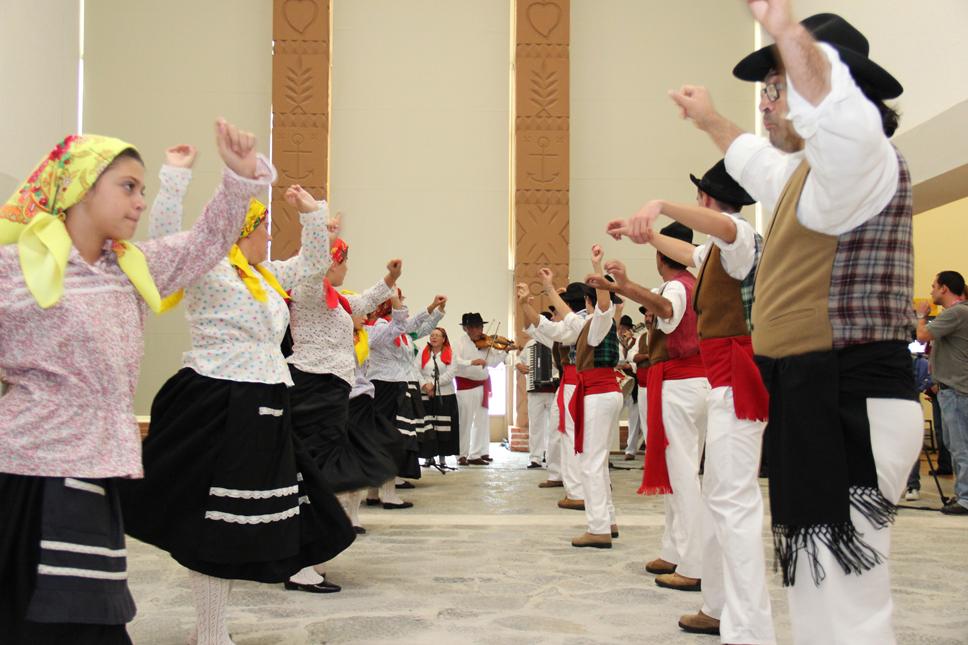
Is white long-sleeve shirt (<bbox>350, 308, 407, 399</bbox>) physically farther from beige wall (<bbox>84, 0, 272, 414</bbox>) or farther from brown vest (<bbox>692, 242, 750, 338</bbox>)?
beige wall (<bbox>84, 0, 272, 414</bbox>)

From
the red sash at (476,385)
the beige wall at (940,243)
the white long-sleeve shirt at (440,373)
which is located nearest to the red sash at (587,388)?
the white long-sleeve shirt at (440,373)

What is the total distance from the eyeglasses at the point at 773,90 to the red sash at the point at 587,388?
134 inches

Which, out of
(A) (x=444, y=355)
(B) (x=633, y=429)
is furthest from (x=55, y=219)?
(B) (x=633, y=429)

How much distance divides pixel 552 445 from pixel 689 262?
555cm

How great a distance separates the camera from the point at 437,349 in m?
10.9

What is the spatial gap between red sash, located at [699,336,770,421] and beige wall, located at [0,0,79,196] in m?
7.16

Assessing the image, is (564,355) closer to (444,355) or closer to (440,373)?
(440,373)

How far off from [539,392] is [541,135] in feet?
13.8

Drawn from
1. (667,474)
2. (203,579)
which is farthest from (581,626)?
(203,579)

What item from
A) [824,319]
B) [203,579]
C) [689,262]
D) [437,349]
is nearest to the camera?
[824,319]

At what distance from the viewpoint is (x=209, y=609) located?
3004mm

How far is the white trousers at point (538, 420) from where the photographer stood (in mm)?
10086

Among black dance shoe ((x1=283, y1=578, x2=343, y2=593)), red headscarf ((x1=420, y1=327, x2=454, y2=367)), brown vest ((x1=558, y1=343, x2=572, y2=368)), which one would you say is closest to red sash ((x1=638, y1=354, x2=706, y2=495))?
black dance shoe ((x1=283, y1=578, x2=343, y2=593))

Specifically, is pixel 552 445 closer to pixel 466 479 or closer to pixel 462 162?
pixel 466 479
